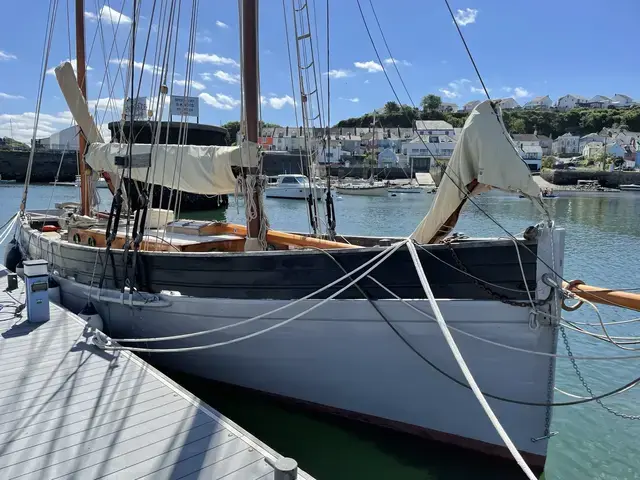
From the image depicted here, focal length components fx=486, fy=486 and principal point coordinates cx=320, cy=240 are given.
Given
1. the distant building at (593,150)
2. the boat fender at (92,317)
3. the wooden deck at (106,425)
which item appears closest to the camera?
the wooden deck at (106,425)

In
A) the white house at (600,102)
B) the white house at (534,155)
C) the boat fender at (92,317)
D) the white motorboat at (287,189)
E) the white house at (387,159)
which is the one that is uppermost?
the white house at (600,102)

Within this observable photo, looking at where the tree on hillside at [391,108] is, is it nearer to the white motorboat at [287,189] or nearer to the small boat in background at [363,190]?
the small boat in background at [363,190]

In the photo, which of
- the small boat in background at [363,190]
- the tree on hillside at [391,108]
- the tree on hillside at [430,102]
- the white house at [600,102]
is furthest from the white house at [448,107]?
the small boat in background at [363,190]

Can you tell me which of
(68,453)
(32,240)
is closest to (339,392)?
(68,453)

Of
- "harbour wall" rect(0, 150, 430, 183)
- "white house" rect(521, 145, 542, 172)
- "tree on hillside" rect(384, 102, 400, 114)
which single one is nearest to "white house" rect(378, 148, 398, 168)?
"harbour wall" rect(0, 150, 430, 183)

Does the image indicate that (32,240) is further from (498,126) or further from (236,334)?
(498,126)

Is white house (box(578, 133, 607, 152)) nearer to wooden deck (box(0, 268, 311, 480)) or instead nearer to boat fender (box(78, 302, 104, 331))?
boat fender (box(78, 302, 104, 331))

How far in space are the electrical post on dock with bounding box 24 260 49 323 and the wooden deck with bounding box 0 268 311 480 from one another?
3.35 feet

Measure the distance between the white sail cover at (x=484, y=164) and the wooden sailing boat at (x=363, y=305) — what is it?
1 centimetres

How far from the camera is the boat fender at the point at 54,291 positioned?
8234 millimetres

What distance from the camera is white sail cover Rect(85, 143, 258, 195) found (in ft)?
21.7

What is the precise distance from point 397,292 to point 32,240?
27.3ft

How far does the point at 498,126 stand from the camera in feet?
15.2

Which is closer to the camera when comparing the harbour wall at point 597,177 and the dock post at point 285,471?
the dock post at point 285,471
